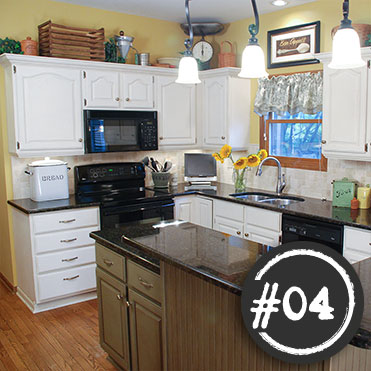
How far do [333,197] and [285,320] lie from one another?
281cm

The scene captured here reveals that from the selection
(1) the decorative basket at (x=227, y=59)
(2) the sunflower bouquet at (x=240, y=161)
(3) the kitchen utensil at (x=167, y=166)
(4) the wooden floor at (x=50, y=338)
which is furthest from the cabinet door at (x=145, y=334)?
(1) the decorative basket at (x=227, y=59)

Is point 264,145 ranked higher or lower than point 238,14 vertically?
lower

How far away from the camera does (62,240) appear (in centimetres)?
394

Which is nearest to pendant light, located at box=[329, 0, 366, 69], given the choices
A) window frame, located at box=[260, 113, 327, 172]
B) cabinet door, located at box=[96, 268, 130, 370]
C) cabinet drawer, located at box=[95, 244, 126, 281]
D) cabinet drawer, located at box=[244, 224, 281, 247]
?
cabinet drawer, located at box=[95, 244, 126, 281]

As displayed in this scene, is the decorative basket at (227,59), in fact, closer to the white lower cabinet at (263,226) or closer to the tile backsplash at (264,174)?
the tile backsplash at (264,174)

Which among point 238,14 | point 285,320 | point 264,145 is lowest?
point 285,320

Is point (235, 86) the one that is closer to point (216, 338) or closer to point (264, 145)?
point (264, 145)

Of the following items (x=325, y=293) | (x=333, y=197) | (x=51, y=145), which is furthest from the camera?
(x=51, y=145)

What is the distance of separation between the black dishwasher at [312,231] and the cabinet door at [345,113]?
63cm

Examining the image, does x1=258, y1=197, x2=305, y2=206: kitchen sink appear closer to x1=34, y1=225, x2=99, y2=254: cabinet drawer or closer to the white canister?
x1=34, y1=225, x2=99, y2=254: cabinet drawer

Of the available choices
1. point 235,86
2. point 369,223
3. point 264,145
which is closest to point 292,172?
point 264,145

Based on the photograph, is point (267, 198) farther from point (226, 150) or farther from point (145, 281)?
point (145, 281)

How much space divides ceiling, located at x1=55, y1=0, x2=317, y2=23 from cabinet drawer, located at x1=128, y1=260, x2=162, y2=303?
2930mm

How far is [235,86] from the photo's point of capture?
4.75m
